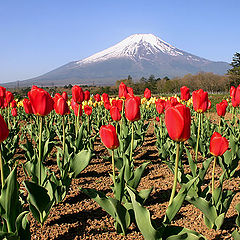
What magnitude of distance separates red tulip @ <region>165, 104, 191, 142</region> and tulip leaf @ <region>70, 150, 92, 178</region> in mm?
1860

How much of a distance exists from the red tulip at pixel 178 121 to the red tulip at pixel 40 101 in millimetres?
1341

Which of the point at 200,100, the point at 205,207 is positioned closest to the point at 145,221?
the point at 205,207

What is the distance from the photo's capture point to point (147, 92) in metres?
7.12

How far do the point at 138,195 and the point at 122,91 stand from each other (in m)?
2.80

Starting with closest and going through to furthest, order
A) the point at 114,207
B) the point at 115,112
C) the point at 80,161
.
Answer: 1. the point at 114,207
2. the point at 80,161
3. the point at 115,112

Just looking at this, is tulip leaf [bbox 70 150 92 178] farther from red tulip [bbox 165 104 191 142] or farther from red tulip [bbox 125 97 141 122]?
red tulip [bbox 165 104 191 142]

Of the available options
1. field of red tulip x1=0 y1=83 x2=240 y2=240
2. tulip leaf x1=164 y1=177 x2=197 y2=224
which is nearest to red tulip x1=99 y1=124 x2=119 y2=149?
field of red tulip x1=0 y1=83 x2=240 y2=240

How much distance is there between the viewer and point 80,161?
3641 mm

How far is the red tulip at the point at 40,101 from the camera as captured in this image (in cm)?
259

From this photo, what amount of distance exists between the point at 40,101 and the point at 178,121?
147 cm

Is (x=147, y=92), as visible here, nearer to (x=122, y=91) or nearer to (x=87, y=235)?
(x=122, y=91)

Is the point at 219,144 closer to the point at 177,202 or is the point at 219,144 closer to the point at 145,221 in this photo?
the point at 177,202

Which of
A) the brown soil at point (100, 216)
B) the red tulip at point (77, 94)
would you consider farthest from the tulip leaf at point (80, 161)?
the red tulip at point (77, 94)

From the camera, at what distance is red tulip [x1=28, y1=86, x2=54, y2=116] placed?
2586 millimetres
